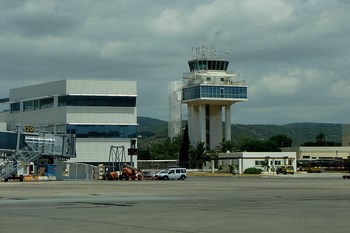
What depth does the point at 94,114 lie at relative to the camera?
5084 inches

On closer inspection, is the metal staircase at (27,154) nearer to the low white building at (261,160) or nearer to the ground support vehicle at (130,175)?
the ground support vehicle at (130,175)

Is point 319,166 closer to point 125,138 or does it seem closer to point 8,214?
point 125,138

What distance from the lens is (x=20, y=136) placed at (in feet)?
308

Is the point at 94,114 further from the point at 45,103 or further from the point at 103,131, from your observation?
the point at 45,103

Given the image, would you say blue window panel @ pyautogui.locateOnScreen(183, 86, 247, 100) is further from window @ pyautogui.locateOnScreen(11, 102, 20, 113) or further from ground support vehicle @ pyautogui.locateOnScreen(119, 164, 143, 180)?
ground support vehicle @ pyautogui.locateOnScreen(119, 164, 143, 180)

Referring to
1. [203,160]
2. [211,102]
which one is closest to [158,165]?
[203,160]

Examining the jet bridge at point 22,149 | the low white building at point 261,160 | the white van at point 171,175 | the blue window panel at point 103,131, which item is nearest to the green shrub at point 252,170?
the low white building at point 261,160

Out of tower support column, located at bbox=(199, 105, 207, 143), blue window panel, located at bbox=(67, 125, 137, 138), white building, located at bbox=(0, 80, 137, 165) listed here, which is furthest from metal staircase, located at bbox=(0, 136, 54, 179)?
tower support column, located at bbox=(199, 105, 207, 143)

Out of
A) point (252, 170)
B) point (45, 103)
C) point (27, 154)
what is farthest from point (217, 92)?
point (27, 154)

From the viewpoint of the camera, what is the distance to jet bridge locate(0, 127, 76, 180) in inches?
3620

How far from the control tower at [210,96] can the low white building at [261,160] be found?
112ft

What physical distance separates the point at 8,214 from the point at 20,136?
2655 inches

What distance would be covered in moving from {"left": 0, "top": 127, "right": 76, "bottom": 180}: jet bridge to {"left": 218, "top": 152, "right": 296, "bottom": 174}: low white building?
5870 cm

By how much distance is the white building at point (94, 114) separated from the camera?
129000 mm
